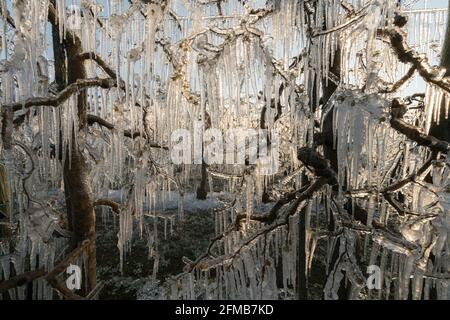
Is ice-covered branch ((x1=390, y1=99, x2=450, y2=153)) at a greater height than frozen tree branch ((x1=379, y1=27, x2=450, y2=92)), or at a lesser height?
lesser

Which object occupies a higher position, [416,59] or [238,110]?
[416,59]

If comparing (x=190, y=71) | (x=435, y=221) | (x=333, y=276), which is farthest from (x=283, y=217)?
(x=190, y=71)

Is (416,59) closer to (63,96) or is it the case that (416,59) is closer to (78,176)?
(63,96)

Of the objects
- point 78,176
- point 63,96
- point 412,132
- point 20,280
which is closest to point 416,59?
point 412,132

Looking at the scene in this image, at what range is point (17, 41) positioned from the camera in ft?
9.24

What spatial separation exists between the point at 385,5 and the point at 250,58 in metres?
1.17

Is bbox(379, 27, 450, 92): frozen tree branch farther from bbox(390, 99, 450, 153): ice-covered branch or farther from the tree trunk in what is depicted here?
the tree trunk
